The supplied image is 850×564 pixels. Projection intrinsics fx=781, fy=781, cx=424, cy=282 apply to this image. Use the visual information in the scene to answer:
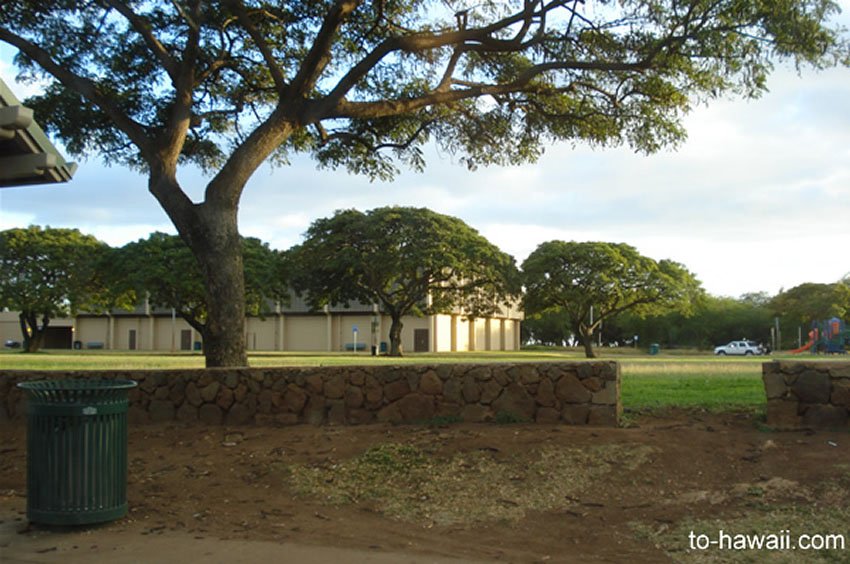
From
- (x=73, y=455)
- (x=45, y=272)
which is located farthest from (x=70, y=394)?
(x=45, y=272)

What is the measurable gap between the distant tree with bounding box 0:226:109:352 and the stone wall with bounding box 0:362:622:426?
38.3 m

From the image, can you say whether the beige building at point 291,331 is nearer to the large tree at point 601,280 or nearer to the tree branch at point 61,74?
the large tree at point 601,280

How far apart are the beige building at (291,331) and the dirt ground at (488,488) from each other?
49911mm

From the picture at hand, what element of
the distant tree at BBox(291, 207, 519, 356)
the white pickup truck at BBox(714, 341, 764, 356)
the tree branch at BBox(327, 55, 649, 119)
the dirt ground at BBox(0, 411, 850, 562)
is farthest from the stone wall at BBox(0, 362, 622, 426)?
the white pickup truck at BBox(714, 341, 764, 356)

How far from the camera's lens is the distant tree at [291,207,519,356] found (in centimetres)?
4312

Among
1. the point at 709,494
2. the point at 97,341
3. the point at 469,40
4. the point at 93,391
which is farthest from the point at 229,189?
the point at 97,341

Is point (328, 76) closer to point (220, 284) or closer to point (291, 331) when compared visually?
point (220, 284)

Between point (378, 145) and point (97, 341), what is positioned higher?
point (378, 145)

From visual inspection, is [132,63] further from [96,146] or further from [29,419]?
[29,419]

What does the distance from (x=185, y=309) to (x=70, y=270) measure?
868 centimetres

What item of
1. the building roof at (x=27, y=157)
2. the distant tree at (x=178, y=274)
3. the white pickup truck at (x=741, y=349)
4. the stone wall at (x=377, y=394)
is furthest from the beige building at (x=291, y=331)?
the building roof at (x=27, y=157)

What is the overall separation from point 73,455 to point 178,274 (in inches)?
1414

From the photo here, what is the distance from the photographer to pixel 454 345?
224ft

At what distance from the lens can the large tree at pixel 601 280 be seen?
157 ft
